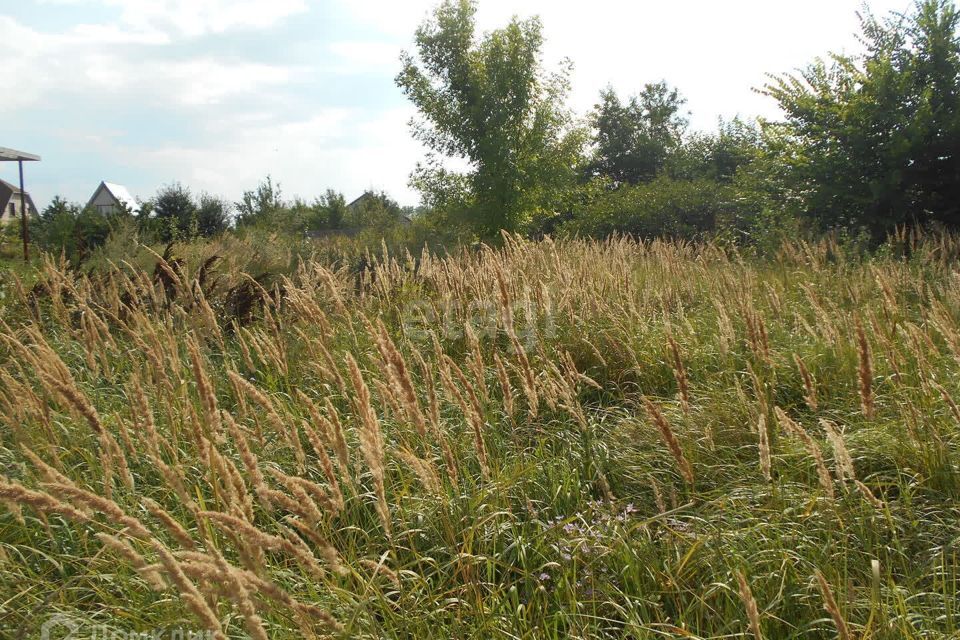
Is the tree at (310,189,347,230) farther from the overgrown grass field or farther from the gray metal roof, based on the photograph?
the overgrown grass field

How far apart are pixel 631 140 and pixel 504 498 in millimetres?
41575

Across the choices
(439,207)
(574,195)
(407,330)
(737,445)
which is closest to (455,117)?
(439,207)

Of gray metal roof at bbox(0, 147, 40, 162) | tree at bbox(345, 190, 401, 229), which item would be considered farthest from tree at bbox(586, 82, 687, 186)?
gray metal roof at bbox(0, 147, 40, 162)

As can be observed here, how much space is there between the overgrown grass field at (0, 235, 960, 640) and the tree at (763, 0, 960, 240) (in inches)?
249

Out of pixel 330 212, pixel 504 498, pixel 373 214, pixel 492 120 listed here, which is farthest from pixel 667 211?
pixel 330 212

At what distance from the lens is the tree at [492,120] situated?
17375 millimetres

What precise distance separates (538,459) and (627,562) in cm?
71

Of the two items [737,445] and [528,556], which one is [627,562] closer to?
[528,556]

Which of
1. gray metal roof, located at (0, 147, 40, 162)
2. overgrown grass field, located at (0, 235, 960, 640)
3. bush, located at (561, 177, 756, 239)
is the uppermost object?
gray metal roof, located at (0, 147, 40, 162)

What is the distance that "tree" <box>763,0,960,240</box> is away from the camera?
8.44m

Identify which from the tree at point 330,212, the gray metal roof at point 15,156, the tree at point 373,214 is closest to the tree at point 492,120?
the tree at point 373,214

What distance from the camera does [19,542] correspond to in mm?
2170

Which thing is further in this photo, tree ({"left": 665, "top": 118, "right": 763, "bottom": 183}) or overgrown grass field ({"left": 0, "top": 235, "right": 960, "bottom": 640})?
tree ({"left": 665, "top": 118, "right": 763, "bottom": 183})

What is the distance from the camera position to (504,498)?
2.09 m
